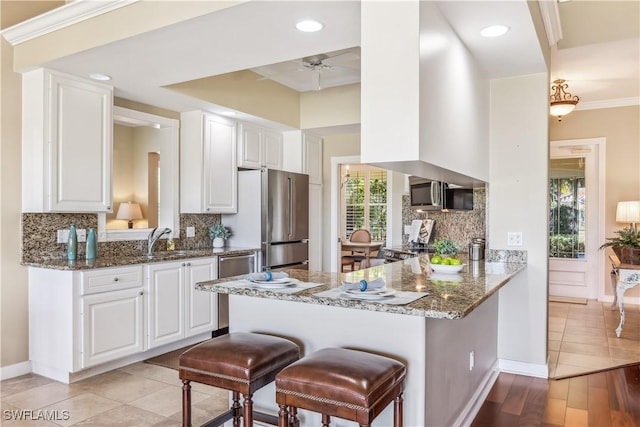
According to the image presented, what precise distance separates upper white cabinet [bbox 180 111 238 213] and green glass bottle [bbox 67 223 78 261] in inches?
48.8

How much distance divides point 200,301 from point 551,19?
360 cm

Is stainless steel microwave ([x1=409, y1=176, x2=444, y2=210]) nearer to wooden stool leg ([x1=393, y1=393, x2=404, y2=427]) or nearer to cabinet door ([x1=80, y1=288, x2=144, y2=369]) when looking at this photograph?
wooden stool leg ([x1=393, y1=393, x2=404, y2=427])

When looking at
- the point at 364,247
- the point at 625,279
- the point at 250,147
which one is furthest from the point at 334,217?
the point at 625,279

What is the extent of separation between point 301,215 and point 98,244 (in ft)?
7.35

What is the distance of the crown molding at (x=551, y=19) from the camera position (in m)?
2.78

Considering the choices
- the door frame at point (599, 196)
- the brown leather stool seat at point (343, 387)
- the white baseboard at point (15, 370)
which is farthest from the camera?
the door frame at point (599, 196)

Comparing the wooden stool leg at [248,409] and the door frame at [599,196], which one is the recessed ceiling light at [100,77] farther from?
the door frame at [599,196]

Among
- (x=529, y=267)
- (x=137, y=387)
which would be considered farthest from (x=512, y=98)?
(x=137, y=387)

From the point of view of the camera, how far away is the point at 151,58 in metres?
3.13

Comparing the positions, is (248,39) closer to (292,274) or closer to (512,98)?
(292,274)

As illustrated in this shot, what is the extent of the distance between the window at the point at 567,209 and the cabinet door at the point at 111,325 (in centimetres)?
561

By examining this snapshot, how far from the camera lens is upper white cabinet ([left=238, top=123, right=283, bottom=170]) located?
16.6 feet

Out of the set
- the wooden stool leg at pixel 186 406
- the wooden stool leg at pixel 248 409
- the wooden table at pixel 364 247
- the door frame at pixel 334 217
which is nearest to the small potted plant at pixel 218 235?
the door frame at pixel 334 217

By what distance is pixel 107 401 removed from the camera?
9.68 ft
